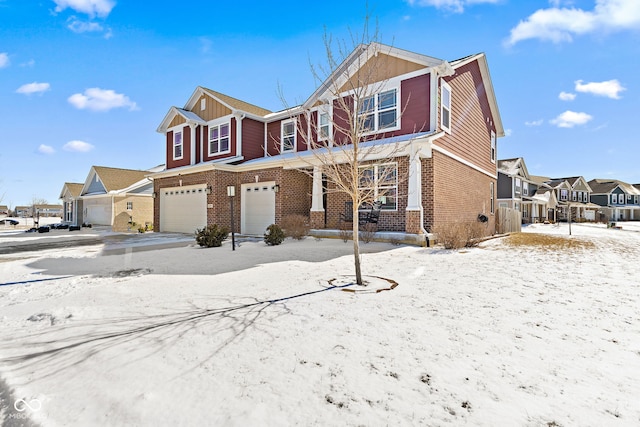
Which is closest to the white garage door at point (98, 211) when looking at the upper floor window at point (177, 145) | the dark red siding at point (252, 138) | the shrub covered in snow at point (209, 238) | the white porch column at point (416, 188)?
the upper floor window at point (177, 145)

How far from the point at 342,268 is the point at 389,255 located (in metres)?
2.03

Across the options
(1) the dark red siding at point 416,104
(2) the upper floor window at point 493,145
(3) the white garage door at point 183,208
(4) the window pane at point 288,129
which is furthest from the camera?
(2) the upper floor window at point 493,145

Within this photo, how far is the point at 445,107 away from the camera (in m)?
11.9

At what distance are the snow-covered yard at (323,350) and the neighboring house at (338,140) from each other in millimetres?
3492

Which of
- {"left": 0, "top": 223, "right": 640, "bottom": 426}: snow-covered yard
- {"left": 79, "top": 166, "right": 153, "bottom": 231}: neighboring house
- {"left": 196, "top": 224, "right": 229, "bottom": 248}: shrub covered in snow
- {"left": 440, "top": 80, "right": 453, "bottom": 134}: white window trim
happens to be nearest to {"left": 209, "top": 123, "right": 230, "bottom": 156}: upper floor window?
{"left": 196, "top": 224, "right": 229, "bottom": 248}: shrub covered in snow

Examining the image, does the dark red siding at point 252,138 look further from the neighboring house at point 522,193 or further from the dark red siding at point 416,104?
the neighboring house at point 522,193

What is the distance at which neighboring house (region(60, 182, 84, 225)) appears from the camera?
3039 centimetres

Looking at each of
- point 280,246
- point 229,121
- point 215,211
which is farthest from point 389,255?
point 229,121

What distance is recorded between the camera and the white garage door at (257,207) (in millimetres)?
14742

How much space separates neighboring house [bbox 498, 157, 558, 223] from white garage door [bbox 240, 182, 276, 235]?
2589 centimetres

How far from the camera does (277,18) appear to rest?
10.6 m

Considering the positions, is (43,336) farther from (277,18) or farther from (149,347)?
(277,18)

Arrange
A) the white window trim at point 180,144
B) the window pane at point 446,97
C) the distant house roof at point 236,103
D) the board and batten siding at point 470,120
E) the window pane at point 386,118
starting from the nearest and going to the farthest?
the window pane at point 446,97, the window pane at point 386,118, the board and batten siding at point 470,120, the distant house roof at point 236,103, the white window trim at point 180,144

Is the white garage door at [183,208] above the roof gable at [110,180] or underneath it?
underneath
